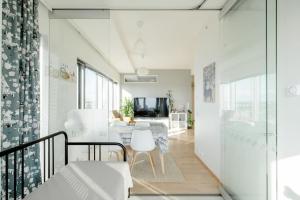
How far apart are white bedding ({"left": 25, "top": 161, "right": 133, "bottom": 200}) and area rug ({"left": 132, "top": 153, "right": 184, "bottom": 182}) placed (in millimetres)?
1352

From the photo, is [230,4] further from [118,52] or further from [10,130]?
[118,52]

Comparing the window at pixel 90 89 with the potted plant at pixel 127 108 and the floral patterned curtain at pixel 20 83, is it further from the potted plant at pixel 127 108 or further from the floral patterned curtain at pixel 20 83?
the potted plant at pixel 127 108

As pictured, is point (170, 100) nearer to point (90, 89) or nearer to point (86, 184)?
point (90, 89)

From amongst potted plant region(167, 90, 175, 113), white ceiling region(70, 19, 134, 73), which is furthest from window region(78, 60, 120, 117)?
potted plant region(167, 90, 175, 113)

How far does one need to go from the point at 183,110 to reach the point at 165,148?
5.35m

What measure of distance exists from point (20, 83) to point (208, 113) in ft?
9.50

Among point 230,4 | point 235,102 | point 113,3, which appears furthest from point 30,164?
point 230,4

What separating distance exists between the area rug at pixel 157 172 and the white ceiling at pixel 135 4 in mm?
2531

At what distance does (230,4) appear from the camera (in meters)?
2.64

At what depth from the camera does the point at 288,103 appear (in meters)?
1.81

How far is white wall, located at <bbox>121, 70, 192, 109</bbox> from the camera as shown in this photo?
8945 millimetres

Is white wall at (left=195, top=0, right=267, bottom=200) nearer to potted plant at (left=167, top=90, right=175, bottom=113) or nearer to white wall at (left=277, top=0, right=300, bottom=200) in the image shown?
white wall at (left=277, top=0, right=300, bottom=200)

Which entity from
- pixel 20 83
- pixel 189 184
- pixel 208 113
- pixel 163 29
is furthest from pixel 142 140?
pixel 163 29

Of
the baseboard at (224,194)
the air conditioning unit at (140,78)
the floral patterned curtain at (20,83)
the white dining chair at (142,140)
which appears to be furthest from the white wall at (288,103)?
the air conditioning unit at (140,78)
